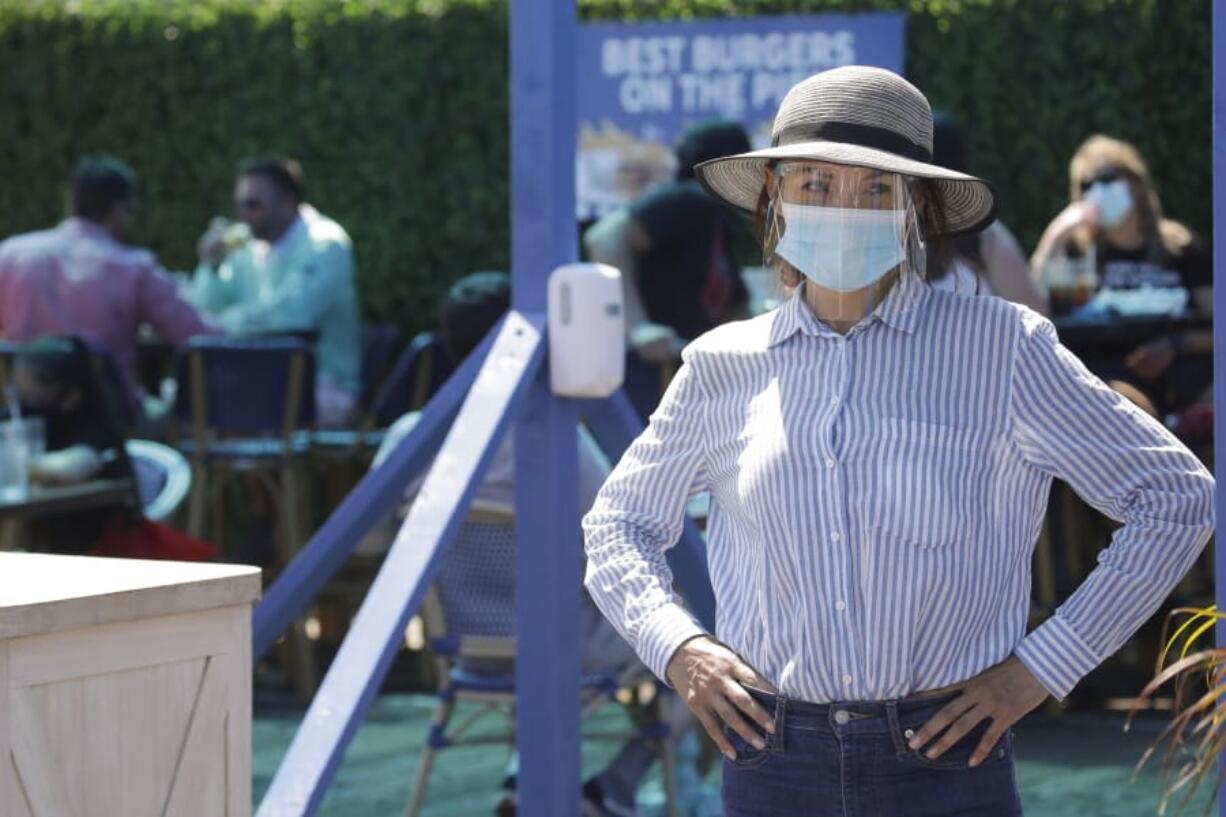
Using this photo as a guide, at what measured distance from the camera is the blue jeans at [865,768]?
250cm

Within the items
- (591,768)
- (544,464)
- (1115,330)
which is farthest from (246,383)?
(544,464)

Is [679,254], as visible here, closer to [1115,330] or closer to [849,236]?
[1115,330]

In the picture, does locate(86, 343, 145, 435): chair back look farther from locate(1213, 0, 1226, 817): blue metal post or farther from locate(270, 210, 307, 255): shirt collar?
locate(1213, 0, 1226, 817): blue metal post

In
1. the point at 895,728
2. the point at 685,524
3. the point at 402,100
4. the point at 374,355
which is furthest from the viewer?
the point at 402,100

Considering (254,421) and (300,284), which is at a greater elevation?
(300,284)

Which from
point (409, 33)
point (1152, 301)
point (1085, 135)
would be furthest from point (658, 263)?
point (409, 33)

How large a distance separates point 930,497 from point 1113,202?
460 centimetres

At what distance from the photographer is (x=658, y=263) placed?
22.7 ft

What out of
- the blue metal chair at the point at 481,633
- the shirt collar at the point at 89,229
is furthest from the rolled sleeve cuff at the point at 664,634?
the shirt collar at the point at 89,229

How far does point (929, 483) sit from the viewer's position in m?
2.51

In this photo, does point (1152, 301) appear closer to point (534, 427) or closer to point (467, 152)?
point (534, 427)

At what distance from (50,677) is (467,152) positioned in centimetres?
719

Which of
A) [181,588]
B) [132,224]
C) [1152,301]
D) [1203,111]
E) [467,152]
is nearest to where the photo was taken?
[181,588]

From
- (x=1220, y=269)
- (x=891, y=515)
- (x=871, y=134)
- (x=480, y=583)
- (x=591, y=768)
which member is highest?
(x=871, y=134)
